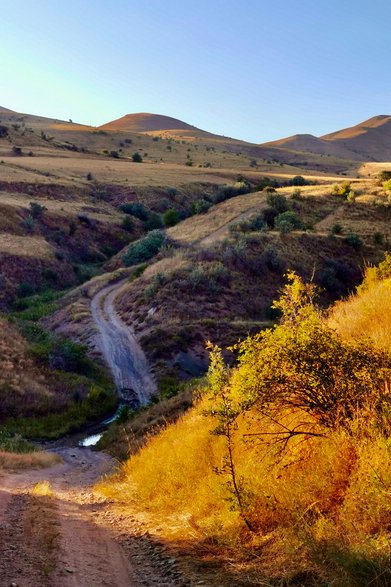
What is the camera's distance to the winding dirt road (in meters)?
29.7

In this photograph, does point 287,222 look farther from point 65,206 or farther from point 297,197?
point 65,206

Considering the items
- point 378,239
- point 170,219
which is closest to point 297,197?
point 378,239

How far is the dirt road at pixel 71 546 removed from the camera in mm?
6141

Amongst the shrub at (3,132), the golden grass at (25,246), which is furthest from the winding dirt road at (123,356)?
the shrub at (3,132)

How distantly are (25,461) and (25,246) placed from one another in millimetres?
38511

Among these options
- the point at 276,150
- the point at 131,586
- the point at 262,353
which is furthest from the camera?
the point at 276,150

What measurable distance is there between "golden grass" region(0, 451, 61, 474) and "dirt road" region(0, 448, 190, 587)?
15.4 ft

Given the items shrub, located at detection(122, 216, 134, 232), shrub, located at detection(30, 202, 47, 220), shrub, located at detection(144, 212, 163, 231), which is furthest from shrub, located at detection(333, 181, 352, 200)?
shrub, located at detection(30, 202, 47, 220)

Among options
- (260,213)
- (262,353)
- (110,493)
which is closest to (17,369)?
(110,493)

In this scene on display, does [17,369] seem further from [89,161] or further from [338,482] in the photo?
[89,161]

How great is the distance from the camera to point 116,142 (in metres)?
137

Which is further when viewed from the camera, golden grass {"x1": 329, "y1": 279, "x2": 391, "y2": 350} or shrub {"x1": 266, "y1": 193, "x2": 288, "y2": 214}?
shrub {"x1": 266, "y1": 193, "x2": 288, "y2": 214}

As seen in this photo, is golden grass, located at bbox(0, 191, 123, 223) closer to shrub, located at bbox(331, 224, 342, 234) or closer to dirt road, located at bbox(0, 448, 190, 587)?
shrub, located at bbox(331, 224, 342, 234)

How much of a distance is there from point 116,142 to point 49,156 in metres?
42.7
